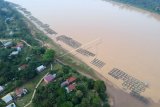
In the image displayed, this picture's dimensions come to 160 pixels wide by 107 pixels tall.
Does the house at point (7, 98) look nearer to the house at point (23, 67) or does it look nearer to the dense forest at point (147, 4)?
the house at point (23, 67)

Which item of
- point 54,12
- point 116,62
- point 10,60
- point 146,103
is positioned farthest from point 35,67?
point 54,12

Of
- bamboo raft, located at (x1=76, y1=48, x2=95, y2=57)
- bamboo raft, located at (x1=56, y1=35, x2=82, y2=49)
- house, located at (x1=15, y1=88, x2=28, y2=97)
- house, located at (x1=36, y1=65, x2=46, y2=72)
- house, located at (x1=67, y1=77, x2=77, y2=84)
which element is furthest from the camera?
bamboo raft, located at (x1=56, y1=35, x2=82, y2=49)

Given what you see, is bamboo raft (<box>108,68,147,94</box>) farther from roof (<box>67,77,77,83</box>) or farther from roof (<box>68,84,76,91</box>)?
roof (<box>68,84,76,91</box>)

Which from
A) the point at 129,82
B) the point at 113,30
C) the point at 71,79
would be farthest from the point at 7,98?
the point at 113,30

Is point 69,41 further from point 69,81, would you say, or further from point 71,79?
point 69,81

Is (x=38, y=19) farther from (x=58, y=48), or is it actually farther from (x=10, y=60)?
(x=10, y=60)

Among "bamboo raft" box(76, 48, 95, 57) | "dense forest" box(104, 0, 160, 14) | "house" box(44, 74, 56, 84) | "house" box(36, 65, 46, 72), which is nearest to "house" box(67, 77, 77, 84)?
"house" box(44, 74, 56, 84)

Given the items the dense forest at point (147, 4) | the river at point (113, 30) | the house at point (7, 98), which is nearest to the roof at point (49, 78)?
the house at point (7, 98)

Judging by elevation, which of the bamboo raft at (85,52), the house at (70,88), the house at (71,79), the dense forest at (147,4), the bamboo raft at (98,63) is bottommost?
the dense forest at (147,4)
